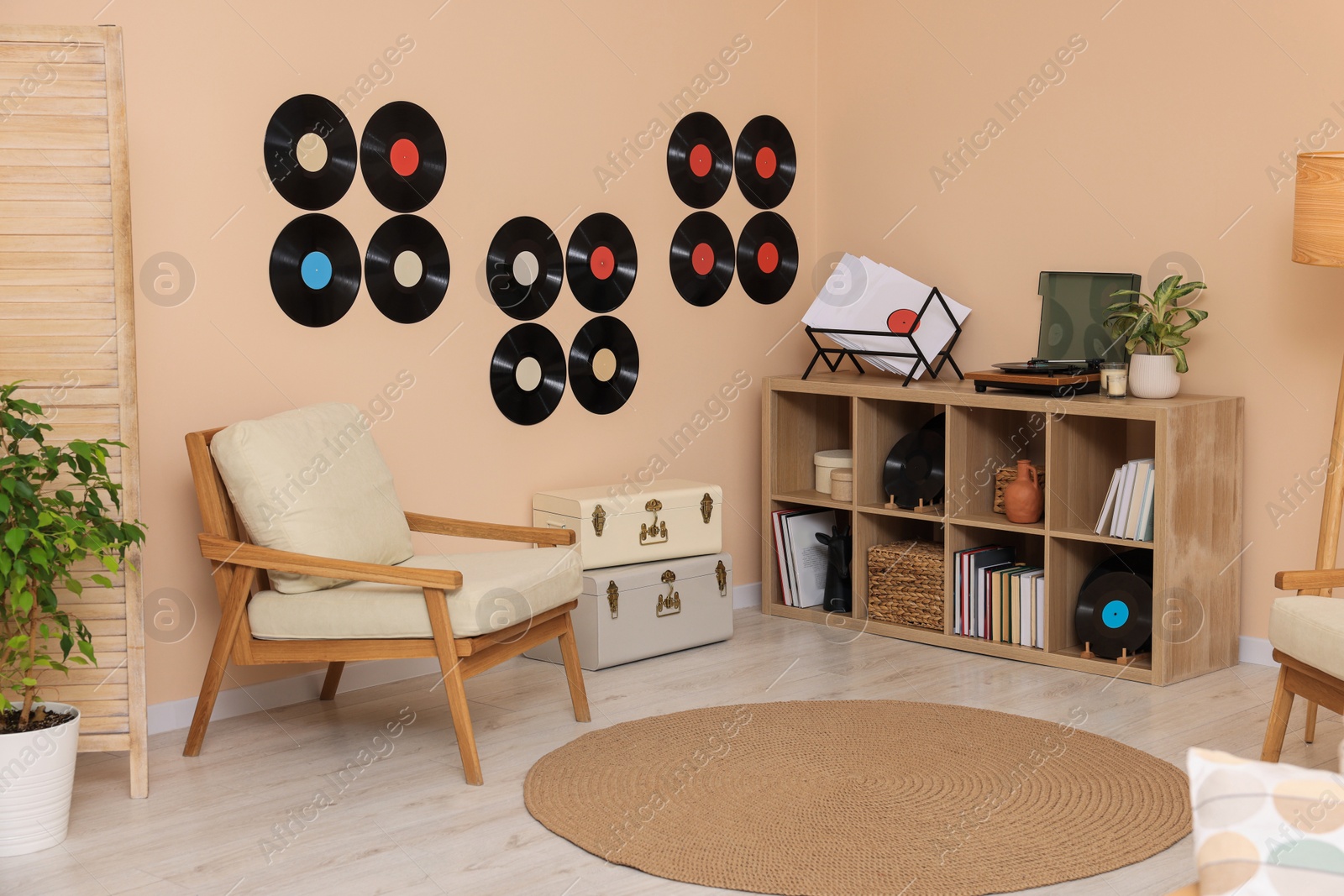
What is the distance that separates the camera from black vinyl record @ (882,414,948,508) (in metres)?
4.32

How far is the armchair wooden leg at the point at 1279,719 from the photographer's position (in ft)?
9.68

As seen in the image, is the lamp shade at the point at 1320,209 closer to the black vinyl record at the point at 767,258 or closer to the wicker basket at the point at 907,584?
the wicker basket at the point at 907,584

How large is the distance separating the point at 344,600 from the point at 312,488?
0.33 m

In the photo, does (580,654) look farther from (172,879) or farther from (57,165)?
(57,165)

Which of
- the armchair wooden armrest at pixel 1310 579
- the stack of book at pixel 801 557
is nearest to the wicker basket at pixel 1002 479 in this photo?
the stack of book at pixel 801 557

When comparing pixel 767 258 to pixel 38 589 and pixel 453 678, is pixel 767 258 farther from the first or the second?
pixel 38 589

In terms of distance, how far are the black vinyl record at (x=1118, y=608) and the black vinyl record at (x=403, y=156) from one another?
239 centimetres

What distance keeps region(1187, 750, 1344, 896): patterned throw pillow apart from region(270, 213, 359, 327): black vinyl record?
2.95 metres

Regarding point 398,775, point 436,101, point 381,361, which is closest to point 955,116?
point 436,101

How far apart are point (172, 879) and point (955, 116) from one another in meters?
3.55

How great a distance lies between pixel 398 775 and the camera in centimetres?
304

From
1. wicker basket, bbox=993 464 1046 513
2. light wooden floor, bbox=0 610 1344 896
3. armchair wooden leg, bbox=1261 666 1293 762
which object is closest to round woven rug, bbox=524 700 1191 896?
light wooden floor, bbox=0 610 1344 896

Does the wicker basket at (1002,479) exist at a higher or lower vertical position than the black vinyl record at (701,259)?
lower

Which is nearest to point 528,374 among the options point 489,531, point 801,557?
point 489,531
